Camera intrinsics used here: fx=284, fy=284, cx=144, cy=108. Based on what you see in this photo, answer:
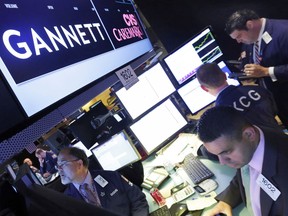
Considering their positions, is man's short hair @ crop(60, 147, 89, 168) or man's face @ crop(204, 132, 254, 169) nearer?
man's face @ crop(204, 132, 254, 169)

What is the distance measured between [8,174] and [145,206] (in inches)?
69.5

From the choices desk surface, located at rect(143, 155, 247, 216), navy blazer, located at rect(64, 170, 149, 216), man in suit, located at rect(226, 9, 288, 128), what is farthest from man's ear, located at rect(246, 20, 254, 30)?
navy blazer, located at rect(64, 170, 149, 216)

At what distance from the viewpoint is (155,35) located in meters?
3.93

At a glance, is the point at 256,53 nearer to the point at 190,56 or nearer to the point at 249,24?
the point at 249,24

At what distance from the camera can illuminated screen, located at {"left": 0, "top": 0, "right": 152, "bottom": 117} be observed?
1071mm

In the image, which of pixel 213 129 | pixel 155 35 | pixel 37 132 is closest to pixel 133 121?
pixel 213 129

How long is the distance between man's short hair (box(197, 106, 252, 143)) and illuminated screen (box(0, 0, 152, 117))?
65cm

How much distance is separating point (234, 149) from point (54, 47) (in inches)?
38.3

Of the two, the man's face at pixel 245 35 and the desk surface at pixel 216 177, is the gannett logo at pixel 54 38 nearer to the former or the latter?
the desk surface at pixel 216 177

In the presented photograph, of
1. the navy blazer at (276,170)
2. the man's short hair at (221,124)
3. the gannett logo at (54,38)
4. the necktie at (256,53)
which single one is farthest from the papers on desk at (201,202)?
the necktie at (256,53)

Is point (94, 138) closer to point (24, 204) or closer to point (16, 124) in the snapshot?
point (16, 124)

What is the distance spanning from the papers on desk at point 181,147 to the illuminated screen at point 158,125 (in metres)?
0.19

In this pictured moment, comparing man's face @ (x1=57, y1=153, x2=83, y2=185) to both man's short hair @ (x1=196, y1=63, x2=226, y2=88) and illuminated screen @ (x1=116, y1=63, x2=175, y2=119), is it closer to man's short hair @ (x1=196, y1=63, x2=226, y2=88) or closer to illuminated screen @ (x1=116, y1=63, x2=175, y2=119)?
illuminated screen @ (x1=116, y1=63, x2=175, y2=119)

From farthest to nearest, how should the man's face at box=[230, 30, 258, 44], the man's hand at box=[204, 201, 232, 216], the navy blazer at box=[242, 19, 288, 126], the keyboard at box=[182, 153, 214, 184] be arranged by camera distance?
the man's face at box=[230, 30, 258, 44] < the navy blazer at box=[242, 19, 288, 126] < the keyboard at box=[182, 153, 214, 184] < the man's hand at box=[204, 201, 232, 216]
